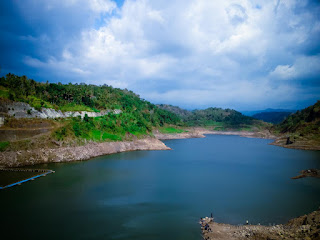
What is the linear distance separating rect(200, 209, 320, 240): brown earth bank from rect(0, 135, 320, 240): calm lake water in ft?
3.00

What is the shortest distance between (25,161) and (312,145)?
207 ft

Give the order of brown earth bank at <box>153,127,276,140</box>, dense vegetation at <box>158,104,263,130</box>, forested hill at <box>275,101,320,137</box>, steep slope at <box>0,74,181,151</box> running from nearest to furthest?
steep slope at <box>0,74,181,151</box> → forested hill at <box>275,101,320,137</box> → brown earth bank at <box>153,127,276,140</box> → dense vegetation at <box>158,104,263,130</box>

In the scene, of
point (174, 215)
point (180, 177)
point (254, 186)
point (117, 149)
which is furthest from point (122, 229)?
point (117, 149)

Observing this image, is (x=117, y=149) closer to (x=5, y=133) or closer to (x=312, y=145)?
(x=5, y=133)

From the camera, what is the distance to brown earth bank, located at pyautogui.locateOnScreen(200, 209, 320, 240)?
11.4m

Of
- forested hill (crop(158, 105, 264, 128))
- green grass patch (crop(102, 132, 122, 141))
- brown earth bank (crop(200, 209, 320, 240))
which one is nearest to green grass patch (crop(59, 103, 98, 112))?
green grass patch (crop(102, 132, 122, 141))

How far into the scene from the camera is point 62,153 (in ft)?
106

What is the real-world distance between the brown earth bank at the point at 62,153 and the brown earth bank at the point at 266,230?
980 inches

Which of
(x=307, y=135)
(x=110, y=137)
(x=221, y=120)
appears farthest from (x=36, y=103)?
(x=221, y=120)

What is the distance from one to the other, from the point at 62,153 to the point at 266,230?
2897 cm

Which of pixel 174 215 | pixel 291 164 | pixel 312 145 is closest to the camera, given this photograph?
pixel 174 215

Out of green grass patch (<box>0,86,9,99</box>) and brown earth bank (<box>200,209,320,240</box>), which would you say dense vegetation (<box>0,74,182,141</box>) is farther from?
brown earth bank (<box>200,209,320,240</box>)

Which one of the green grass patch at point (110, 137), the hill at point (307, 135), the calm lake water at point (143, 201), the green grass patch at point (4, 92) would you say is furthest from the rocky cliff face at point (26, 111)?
the hill at point (307, 135)

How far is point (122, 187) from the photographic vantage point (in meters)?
21.9
